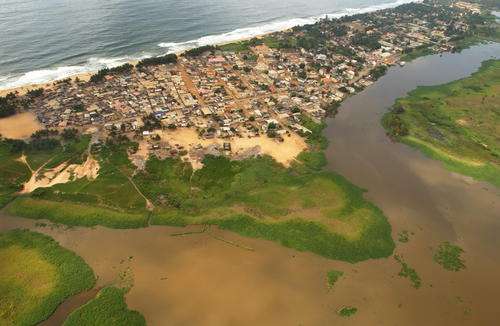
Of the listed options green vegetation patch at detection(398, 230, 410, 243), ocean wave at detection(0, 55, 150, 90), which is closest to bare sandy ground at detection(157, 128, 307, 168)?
green vegetation patch at detection(398, 230, 410, 243)

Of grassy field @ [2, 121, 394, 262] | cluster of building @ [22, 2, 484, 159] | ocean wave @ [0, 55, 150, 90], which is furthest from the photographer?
ocean wave @ [0, 55, 150, 90]

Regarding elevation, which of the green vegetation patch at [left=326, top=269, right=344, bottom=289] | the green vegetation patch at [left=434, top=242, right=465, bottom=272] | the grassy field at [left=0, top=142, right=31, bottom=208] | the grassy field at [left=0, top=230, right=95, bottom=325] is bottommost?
the green vegetation patch at [left=434, top=242, right=465, bottom=272]

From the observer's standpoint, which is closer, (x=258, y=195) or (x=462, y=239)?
(x=462, y=239)

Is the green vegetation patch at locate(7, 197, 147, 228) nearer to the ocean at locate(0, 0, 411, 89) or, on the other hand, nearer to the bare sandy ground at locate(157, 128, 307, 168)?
the bare sandy ground at locate(157, 128, 307, 168)

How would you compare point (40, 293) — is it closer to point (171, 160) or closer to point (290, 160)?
point (171, 160)

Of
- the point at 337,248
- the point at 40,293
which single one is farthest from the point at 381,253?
the point at 40,293

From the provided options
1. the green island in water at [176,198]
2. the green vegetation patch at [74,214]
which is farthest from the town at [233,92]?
the green vegetation patch at [74,214]
